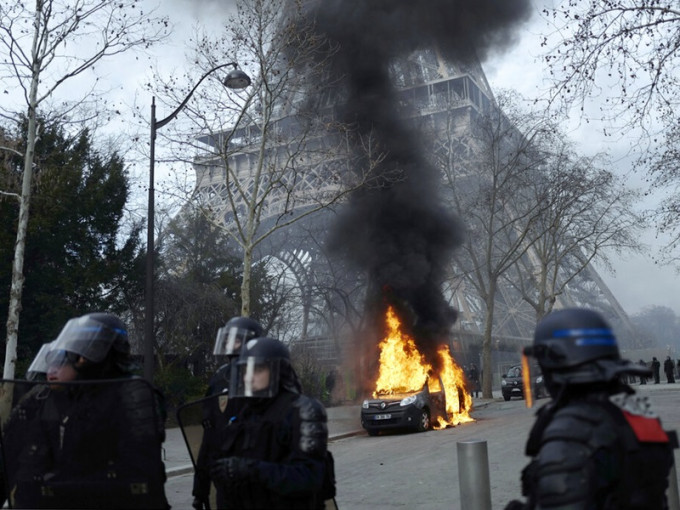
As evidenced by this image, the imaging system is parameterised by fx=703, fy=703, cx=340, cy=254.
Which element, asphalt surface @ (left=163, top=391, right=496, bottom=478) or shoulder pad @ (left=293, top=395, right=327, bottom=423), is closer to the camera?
shoulder pad @ (left=293, top=395, right=327, bottom=423)

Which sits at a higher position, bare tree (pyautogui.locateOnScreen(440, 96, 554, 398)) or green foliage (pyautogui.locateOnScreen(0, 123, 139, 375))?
bare tree (pyautogui.locateOnScreen(440, 96, 554, 398))

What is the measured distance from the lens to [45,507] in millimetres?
2783

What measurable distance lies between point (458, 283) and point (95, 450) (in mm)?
36144

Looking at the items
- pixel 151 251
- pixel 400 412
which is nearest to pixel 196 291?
pixel 400 412

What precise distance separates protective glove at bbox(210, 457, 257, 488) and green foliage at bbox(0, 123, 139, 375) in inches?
556

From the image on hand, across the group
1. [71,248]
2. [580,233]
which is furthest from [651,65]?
[580,233]

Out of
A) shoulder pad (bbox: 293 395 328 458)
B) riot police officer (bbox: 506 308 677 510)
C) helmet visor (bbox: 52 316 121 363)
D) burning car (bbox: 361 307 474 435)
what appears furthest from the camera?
burning car (bbox: 361 307 474 435)

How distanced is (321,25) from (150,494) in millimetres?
19250

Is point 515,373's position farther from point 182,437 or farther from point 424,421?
point 182,437

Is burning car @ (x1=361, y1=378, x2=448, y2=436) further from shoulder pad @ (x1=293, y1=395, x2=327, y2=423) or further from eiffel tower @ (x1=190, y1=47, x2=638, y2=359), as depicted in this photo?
shoulder pad @ (x1=293, y1=395, x2=327, y2=423)

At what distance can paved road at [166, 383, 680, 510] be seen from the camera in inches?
299

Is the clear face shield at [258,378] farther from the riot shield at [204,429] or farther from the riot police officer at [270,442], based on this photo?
the riot shield at [204,429]

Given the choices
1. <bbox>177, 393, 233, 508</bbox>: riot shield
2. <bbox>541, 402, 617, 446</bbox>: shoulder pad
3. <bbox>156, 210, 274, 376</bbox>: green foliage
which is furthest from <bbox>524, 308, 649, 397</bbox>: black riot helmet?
<bbox>156, 210, 274, 376</bbox>: green foliage

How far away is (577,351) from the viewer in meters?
2.17
